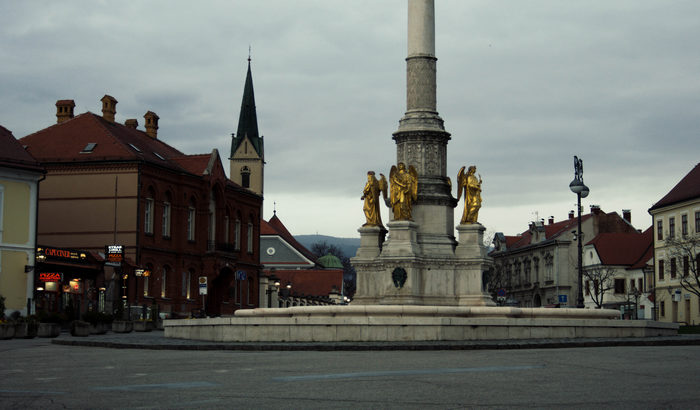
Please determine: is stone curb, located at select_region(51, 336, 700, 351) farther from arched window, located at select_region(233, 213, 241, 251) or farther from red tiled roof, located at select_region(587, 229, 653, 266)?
red tiled roof, located at select_region(587, 229, 653, 266)

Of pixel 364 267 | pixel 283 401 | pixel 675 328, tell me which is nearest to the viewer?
pixel 283 401

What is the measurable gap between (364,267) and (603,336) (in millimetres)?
9835

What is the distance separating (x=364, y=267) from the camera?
3562cm

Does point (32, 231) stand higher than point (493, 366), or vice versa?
point (32, 231)

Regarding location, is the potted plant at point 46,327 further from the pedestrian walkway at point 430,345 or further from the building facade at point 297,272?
the building facade at point 297,272

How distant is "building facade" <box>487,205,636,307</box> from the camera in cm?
11081

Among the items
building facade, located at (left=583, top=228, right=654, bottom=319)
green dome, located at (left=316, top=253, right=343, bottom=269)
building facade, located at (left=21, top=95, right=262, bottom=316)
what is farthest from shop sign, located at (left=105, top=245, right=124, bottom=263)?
green dome, located at (left=316, top=253, right=343, bottom=269)

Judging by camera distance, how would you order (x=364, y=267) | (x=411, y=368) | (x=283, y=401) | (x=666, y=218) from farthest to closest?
(x=666, y=218), (x=364, y=267), (x=411, y=368), (x=283, y=401)

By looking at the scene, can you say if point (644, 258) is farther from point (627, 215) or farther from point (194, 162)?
point (194, 162)

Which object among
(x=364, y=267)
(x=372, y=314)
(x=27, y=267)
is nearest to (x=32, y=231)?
(x=27, y=267)

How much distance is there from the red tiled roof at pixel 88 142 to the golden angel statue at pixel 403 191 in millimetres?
33363

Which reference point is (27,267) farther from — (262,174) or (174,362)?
(262,174)

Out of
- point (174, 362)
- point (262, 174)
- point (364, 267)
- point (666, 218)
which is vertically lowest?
point (174, 362)

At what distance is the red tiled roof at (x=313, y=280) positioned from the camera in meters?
125
